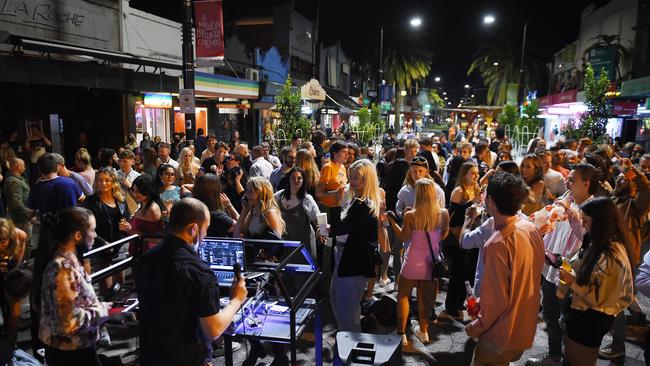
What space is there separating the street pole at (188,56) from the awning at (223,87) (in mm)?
5189

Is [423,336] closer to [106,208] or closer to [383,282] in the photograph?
[383,282]

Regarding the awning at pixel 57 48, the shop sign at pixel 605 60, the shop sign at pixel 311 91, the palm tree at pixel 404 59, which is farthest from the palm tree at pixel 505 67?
the awning at pixel 57 48

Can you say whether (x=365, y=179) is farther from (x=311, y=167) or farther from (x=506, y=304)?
(x=311, y=167)

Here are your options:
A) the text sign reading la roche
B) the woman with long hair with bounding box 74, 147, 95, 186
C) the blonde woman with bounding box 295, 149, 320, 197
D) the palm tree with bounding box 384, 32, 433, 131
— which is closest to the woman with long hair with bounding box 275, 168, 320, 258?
the blonde woman with bounding box 295, 149, 320, 197

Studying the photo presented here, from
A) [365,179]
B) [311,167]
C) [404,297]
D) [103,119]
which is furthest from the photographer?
[103,119]

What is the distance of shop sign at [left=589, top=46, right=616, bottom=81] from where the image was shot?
22.2 metres

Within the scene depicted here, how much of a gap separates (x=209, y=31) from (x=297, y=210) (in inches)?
339

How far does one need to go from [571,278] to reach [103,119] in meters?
15.1

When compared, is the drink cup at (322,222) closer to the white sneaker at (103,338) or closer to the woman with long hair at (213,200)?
the woman with long hair at (213,200)

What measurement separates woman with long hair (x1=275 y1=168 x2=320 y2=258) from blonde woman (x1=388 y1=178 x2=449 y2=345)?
3.84 ft

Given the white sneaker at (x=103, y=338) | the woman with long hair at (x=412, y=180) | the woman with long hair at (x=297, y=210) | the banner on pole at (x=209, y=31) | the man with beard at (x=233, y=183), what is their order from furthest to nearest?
the banner on pole at (x=209, y=31) < the man with beard at (x=233, y=183) < the woman with long hair at (x=412, y=180) < the woman with long hair at (x=297, y=210) < the white sneaker at (x=103, y=338)

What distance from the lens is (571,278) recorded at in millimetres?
3594

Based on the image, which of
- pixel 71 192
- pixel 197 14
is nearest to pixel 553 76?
pixel 197 14

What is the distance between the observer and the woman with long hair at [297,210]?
586 centimetres
